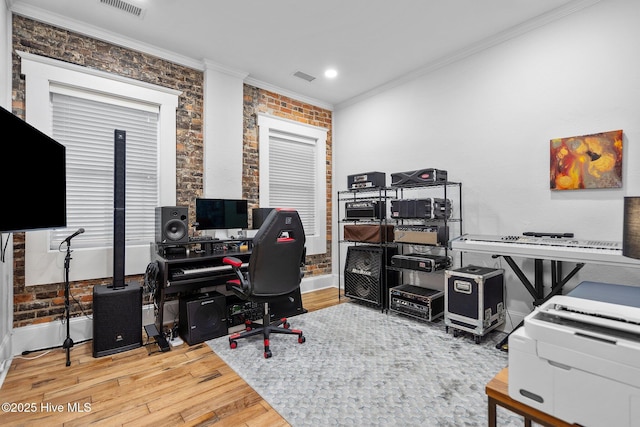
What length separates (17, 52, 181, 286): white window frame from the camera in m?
2.78

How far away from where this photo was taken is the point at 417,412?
6.30ft

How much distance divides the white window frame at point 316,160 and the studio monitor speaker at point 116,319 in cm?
198

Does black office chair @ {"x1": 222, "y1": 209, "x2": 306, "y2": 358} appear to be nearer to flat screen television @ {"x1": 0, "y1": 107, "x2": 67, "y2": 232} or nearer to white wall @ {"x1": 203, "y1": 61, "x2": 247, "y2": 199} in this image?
flat screen television @ {"x1": 0, "y1": 107, "x2": 67, "y2": 232}

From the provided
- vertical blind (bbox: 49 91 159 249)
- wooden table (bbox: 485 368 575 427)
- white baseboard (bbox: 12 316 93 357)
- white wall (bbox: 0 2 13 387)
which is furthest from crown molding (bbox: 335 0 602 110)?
white baseboard (bbox: 12 316 93 357)

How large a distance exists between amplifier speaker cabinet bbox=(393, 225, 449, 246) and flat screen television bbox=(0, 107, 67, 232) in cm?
319

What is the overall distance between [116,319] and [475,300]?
128 inches

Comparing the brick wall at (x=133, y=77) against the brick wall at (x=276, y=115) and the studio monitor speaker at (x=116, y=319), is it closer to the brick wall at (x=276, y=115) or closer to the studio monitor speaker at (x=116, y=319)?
the brick wall at (x=276, y=115)

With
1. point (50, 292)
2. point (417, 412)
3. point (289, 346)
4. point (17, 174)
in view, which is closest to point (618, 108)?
point (417, 412)

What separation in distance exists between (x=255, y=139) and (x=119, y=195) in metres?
1.94

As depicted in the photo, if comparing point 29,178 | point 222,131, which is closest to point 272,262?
point 29,178

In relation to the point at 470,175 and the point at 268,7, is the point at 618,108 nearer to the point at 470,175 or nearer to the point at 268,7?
the point at 470,175

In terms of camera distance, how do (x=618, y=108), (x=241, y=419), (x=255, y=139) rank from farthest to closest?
(x=255, y=139)
(x=618, y=108)
(x=241, y=419)

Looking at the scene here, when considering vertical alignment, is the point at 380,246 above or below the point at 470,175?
below

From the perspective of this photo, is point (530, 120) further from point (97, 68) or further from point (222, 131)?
point (97, 68)
